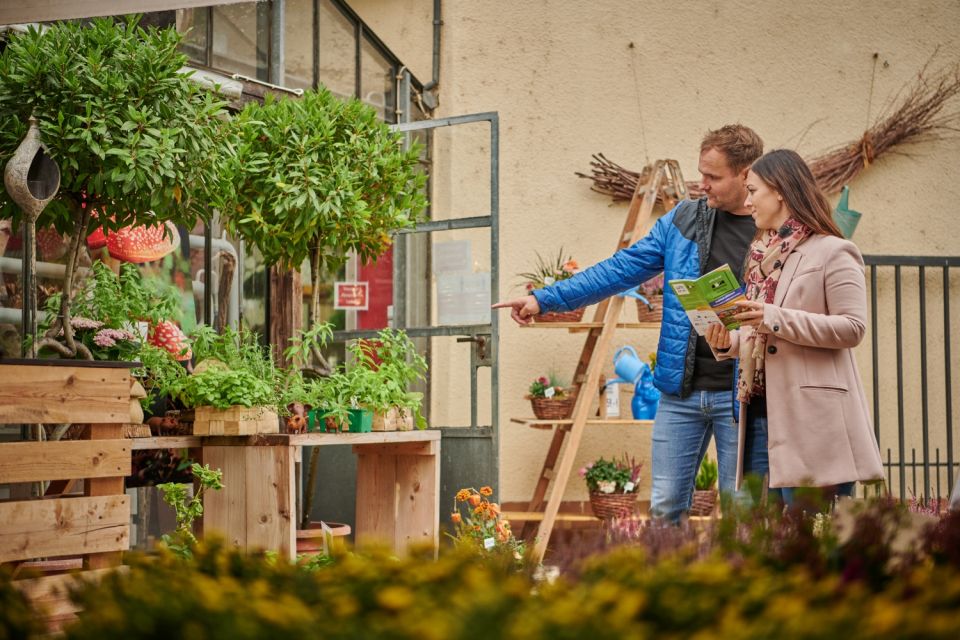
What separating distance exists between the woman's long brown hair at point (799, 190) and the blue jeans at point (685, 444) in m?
0.58

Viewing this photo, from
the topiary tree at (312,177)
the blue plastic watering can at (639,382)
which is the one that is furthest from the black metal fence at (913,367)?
the topiary tree at (312,177)

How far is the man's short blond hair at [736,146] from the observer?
295cm

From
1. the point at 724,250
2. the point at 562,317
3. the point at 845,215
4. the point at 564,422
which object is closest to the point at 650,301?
the point at 562,317

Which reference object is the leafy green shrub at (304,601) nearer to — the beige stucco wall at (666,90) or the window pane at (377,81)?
the window pane at (377,81)

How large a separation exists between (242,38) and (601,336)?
215cm

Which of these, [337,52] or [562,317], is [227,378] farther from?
[337,52]

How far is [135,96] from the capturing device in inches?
115

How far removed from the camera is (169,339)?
3.43 m

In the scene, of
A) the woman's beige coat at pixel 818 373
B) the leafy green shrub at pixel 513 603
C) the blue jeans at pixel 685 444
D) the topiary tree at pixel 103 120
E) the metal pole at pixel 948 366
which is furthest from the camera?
the metal pole at pixel 948 366

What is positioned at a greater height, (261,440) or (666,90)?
(666,90)

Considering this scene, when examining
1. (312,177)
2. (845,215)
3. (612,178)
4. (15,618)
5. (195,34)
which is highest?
(195,34)

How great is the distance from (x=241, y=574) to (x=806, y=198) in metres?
1.82

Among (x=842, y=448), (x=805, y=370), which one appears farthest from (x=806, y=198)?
(x=842, y=448)

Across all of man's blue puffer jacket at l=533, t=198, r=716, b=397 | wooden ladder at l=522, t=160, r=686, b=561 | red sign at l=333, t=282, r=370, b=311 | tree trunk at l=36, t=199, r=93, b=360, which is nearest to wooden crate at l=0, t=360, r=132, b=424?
tree trunk at l=36, t=199, r=93, b=360
